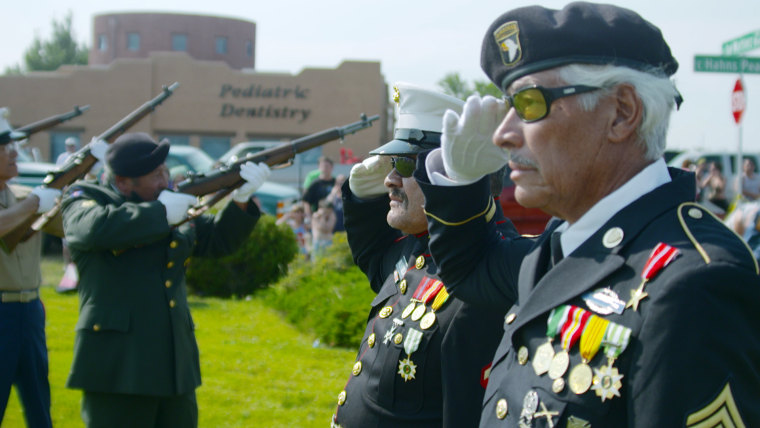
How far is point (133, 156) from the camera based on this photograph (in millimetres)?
4547

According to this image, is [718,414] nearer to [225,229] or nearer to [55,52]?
[225,229]

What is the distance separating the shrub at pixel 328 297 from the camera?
8.35 m

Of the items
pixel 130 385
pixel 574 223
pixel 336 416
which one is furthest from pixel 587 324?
pixel 130 385

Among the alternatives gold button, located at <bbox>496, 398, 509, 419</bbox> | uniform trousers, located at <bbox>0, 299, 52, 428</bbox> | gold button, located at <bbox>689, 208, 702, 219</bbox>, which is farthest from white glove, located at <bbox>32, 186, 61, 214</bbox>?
gold button, located at <bbox>689, 208, 702, 219</bbox>

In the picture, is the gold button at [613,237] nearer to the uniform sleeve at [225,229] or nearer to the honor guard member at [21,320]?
the uniform sleeve at [225,229]

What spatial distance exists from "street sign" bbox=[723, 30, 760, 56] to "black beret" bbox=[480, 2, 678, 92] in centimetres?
987

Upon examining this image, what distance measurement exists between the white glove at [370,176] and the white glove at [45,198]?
9.08ft

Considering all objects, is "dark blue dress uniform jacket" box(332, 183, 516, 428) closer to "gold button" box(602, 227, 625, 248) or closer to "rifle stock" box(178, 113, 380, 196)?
"gold button" box(602, 227, 625, 248)

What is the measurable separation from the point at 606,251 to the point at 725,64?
33.8ft

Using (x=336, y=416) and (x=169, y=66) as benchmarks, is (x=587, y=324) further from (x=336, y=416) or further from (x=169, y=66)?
(x=169, y=66)

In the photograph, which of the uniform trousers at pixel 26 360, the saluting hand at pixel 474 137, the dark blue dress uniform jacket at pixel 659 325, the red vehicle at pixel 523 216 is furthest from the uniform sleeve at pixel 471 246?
the red vehicle at pixel 523 216

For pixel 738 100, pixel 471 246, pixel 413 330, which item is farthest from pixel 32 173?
pixel 471 246

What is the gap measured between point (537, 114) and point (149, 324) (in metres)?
3.11

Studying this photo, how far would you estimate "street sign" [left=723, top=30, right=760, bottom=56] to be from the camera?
1057 centimetres
